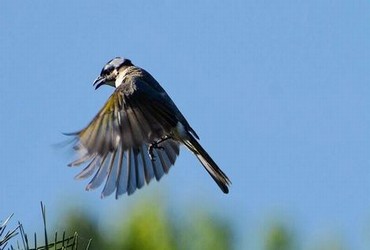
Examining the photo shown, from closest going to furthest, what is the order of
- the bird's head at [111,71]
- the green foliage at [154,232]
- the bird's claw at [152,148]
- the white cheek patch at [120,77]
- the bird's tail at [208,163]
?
the bird's claw at [152,148], the bird's tail at [208,163], the white cheek patch at [120,77], the bird's head at [111,71], the green foliage at [154,232]

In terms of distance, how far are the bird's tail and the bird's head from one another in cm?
75

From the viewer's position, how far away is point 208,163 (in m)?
7.01

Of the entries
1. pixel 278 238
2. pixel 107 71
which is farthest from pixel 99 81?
pixel 278 238

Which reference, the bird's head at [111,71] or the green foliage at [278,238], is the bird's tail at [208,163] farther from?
the green foliage at [278,238]

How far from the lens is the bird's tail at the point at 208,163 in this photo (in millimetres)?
6914

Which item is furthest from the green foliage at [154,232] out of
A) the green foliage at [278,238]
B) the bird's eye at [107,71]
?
the bird's eye at [107,71]

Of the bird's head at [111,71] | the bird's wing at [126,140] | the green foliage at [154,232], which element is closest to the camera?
the bird's wing at [126,140]

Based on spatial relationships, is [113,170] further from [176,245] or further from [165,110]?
[176,245]

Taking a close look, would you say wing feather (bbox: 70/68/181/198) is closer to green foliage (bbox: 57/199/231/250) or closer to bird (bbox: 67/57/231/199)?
bird (bbox: 67/57/231/199)

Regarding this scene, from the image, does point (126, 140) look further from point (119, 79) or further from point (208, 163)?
point (119, 79)

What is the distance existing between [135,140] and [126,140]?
0.14ft

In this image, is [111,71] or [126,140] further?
[111,71]

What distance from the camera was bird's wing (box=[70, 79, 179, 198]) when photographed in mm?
6262

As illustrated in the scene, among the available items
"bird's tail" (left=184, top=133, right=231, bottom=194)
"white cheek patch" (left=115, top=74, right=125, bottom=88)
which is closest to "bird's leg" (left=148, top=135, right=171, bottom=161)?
"bird's tail" (left=184, top=133, right=231, bottom=194)
